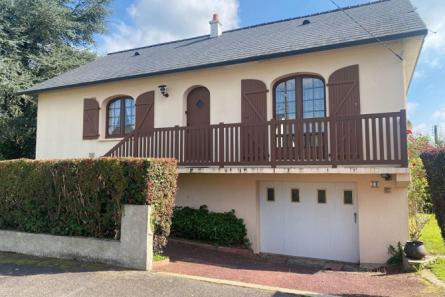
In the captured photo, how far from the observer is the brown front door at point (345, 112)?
26.4ft

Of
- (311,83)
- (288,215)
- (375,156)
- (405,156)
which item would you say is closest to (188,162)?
(288,215)

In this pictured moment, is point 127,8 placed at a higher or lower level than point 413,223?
higher

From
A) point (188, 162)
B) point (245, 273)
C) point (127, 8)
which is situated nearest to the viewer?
point (245, 273)

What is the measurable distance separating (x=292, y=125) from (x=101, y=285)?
5.60m

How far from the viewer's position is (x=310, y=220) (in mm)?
9727

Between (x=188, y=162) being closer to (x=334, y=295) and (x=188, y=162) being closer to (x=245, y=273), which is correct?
(x=245, y=273)

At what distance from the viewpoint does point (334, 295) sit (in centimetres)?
556

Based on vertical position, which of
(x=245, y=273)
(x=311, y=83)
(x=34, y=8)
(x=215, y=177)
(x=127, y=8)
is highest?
(x=34, y=8)

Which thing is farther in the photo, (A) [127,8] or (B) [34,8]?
(B) [34,8]

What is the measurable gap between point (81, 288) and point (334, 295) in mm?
4163

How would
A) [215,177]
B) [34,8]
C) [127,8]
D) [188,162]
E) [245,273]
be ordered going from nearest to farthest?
1. [245,273]
2. [188,162]
3. [215,177]
4. [127,8]
5. [34,8]

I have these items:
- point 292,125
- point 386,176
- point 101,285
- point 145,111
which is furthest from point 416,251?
point 145,111

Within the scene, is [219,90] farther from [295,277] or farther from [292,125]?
[295,277]

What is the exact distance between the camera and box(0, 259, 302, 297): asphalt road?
17.9 feet
